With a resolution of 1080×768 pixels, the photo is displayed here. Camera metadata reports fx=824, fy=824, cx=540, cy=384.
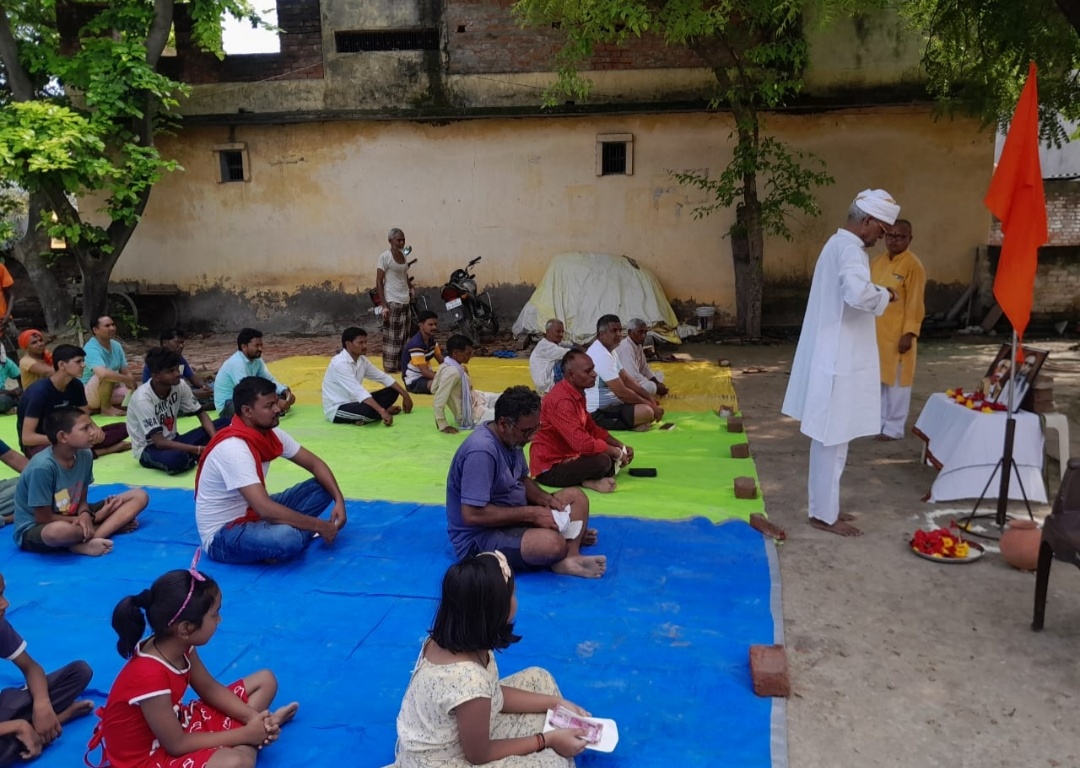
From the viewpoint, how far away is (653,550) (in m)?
4.48

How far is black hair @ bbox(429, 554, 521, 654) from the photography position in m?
2.40

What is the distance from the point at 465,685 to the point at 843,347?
3091mm

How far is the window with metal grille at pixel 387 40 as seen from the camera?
12133mm

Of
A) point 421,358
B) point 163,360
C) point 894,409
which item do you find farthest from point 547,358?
point 163,360

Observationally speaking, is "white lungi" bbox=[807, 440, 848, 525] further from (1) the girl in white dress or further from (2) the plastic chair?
(1) the girl in white dress

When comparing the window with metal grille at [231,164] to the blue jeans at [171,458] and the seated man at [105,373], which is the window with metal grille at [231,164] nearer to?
the seated man at [105,373]

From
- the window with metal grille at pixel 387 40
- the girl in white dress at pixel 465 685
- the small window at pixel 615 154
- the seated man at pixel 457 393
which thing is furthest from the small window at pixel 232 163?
the girl in white dress at pixel 465 685

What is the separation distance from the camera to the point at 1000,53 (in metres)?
7.38

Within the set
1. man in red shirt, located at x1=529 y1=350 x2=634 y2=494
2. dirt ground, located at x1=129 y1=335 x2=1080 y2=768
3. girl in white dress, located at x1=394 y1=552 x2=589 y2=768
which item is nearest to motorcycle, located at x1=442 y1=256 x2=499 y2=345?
man in red shirt, located at x1=529 y1=350 x2=634 y2=494

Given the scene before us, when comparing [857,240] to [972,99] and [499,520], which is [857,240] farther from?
[972,99]

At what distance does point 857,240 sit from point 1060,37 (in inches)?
172

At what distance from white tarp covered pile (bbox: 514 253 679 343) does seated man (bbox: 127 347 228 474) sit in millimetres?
5794

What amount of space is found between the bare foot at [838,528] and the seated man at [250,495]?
271 cm

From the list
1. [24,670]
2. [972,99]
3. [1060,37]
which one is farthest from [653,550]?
[972,99]
